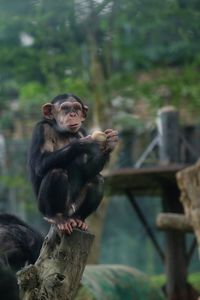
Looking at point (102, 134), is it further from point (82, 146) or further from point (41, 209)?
point (41, 209)

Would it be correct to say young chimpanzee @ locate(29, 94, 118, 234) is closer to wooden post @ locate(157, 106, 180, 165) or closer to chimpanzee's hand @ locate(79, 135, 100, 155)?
chimpanzee's hand @ locate(79, 135, 100, 155)

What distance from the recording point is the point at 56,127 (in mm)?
8188

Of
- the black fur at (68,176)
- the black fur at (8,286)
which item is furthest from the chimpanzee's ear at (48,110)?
the black fur at (8,286)

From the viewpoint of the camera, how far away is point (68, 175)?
7574 mm

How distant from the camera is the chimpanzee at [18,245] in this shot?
25.6ft

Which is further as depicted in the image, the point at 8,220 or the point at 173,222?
the point at 173,222

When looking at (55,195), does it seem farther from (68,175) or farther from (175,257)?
(175,257)

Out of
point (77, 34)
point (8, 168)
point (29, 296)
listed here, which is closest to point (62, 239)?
point (29, 296)

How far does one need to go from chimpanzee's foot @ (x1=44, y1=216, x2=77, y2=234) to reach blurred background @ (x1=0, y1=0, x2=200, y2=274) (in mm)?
9387

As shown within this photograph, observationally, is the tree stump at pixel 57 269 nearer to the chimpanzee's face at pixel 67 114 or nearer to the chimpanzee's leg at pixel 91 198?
the chimpanzee's leg at pixel 91 198

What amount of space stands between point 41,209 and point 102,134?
1004mm

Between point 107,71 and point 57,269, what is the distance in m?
13.1

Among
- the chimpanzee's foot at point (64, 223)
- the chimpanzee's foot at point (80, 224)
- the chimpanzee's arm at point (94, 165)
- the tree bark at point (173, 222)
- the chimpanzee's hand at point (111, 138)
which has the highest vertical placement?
the chimpanzee's hand at point (111, 138)

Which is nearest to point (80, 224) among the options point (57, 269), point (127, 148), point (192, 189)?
point (57, 269)
